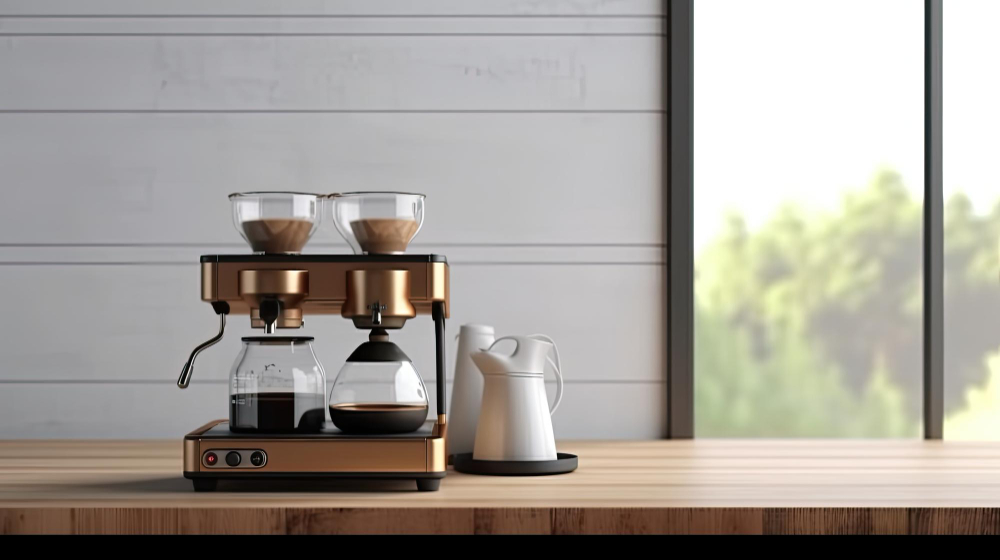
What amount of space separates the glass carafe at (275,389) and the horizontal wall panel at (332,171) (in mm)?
641

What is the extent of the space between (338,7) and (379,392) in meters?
0.97

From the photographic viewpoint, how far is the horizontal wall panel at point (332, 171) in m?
1.86

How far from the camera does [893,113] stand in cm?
192

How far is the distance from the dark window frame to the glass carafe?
87 cm

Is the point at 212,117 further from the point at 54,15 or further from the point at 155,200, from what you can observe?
the point at 54,15

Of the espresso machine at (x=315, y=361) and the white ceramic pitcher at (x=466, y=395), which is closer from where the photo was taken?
the espresso machine at (x=315, y=361)

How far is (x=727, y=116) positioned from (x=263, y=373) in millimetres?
1159

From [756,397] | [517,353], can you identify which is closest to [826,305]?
[756,397]

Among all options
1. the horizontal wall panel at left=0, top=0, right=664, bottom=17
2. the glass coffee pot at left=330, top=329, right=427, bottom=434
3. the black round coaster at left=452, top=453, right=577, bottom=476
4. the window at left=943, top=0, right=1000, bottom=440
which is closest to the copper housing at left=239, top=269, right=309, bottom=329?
the glass coffee pot at left=330, top=329, right=427, bottom=434

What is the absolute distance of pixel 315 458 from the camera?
116cm

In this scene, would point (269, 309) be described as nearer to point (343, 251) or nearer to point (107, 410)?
point (343, 251)

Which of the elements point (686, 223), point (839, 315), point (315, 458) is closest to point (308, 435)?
point (315, 458)

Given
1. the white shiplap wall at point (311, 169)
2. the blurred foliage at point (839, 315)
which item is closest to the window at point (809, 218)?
the blurred foliage at point (839, 315)

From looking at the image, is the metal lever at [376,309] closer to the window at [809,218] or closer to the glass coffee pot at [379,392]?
the glass coffee pot at [379,392]
